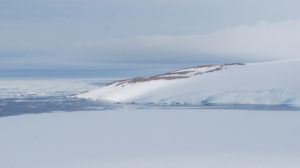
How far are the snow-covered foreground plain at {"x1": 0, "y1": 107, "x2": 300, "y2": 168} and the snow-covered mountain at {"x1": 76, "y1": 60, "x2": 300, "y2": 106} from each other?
12365 mm

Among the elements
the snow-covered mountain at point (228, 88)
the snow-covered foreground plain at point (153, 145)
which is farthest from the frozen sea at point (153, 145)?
the snow-covered mountain at point (228, 88)

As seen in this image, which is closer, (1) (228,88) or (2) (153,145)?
(2) (153,145)

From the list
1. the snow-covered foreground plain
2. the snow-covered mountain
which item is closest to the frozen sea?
the snow-covered foreground plain

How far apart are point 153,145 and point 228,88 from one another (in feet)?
61.4

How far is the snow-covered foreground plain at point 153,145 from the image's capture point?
666 centimetres

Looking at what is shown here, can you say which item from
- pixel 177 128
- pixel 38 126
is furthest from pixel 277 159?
pixel 38 126

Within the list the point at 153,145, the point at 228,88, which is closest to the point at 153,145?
the point at 153,145

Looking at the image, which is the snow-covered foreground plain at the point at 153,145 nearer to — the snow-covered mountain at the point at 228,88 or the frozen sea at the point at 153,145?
the frozen sea at the point at 153,145

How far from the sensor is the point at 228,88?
85.1ft

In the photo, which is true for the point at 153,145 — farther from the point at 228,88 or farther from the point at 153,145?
the point at 228,88

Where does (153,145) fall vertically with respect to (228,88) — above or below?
below

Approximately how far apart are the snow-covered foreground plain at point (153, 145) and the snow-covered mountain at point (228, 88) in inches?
487

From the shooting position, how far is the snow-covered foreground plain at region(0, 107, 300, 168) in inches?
262

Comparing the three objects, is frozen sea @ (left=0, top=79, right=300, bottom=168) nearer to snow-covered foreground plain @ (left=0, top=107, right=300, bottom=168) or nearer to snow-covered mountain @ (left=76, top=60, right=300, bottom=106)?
snow-covered foreground plain @ (left=0, top=107, right=300, bottom=168)
